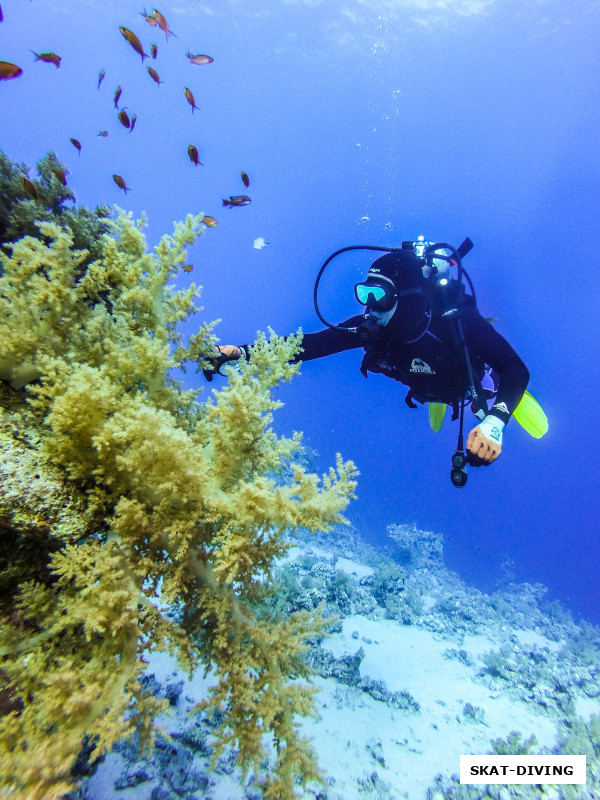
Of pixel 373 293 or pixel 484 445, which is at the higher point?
pixel 373 293

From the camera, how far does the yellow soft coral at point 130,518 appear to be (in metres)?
1.76

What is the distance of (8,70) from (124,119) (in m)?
2.51

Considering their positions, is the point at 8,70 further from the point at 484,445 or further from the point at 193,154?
the point at 484,445

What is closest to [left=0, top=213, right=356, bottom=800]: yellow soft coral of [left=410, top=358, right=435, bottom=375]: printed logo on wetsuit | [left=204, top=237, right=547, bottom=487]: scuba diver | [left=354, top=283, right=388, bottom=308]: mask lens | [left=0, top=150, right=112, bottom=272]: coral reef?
[left=0, top=150, right=112, bottom=272]: coral reef

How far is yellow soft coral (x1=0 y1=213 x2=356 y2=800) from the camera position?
176 cm

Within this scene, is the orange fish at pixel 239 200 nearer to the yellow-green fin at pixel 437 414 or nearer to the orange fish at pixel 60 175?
the orange fish at pixel 60 175

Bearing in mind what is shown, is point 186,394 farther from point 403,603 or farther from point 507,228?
point 507,228

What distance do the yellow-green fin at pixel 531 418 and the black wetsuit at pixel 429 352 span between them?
1.79 feet

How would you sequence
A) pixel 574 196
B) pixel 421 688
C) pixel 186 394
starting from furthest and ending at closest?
pixel 574 196, pixel 421 688, pixel 186 394

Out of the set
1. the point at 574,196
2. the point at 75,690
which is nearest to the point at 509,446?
the point at 574,196

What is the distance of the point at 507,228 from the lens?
2785 inches

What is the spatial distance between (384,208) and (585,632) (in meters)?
105

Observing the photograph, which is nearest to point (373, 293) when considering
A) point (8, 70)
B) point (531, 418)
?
point (531, 418)

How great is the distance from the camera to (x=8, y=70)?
317cm
